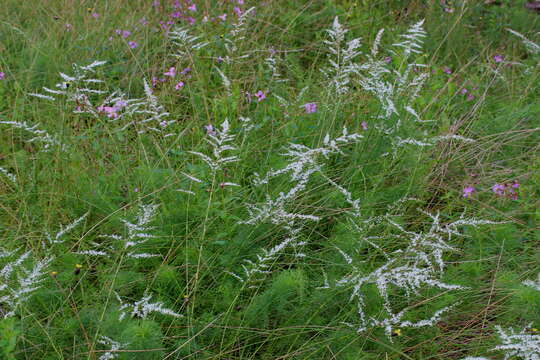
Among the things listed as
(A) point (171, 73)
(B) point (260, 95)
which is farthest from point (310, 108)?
(A) point (171, 73)

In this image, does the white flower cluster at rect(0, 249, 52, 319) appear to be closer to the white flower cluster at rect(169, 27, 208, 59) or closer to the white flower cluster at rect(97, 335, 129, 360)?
the white flower cluster at rect(97, 335, 129, 360)

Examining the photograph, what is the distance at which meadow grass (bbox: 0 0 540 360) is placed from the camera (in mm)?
1820

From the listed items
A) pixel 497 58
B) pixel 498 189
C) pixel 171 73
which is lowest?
pixel 498 189

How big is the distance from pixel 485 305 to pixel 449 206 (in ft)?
1.81

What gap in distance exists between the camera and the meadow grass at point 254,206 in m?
1.82

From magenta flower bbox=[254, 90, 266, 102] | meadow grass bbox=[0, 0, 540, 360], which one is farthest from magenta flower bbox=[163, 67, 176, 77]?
magenta flower bbox=[254, 90, 266, 102]

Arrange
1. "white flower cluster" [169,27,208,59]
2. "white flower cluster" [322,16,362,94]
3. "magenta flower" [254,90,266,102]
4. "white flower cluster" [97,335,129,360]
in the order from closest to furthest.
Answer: "white flower cluster" [97,335,129,360] < "white flower cluster" [322,16,362,94] < "white flower cluster" [169,27,208,59] < "magenta flower" [254,90,266,102]

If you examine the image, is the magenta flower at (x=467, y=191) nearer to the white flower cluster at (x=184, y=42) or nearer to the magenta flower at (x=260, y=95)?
the magenta flower at (x=260, y=95)

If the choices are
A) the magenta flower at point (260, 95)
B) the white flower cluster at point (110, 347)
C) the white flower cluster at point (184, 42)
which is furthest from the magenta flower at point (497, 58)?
the white flower cluster at point (110, 347)

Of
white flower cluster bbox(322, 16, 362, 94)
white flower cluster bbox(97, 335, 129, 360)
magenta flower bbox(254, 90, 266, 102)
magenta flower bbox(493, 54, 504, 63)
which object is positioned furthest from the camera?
magenta flower bbox(493, 54, 504, 63)

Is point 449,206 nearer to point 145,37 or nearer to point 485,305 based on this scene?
point 485,305

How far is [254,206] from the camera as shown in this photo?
213 centimetres

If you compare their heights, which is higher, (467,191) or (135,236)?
(135,236)

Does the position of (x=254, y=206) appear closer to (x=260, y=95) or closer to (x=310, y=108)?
(x=310, y=108)
